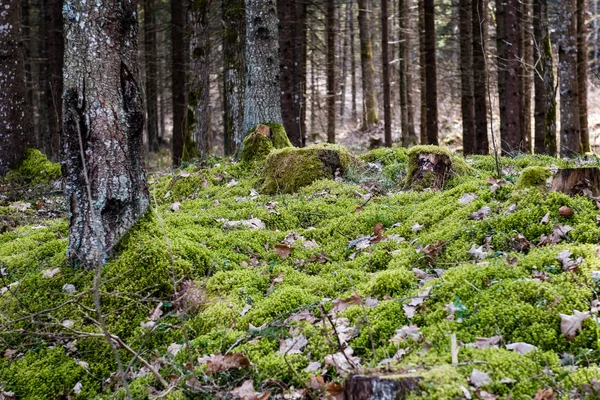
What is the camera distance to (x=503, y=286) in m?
3.46

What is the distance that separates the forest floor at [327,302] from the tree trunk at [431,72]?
Result: 820 cm

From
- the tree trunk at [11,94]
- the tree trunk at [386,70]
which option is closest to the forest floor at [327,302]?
the tree trunk at [11,94]

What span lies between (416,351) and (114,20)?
3707 mm

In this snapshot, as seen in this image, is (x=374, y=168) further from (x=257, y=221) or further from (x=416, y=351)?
(x=416, y=351)

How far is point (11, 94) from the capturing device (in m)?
10.1

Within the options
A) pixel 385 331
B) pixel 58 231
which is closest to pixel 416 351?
pixel 385 331

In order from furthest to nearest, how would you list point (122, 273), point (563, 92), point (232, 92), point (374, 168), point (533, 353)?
1. point (232, 92)
2. point (563, 92)
3. point (374, 168)
4. point (122, 273)
5. point (533, 353)

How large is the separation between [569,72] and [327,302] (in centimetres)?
875

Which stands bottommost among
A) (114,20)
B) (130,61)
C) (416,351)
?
(416,351)

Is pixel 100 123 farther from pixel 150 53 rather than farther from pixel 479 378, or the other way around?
pixel 150 53

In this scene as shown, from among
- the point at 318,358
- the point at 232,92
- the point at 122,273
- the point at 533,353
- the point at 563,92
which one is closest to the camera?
the point at 533,353

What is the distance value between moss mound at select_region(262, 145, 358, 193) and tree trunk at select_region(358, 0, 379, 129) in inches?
510

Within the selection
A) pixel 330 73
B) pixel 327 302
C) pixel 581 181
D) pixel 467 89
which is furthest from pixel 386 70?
pixel 327 302

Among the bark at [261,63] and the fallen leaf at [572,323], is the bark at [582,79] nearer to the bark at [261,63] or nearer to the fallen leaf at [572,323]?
the bark at [261,63]
